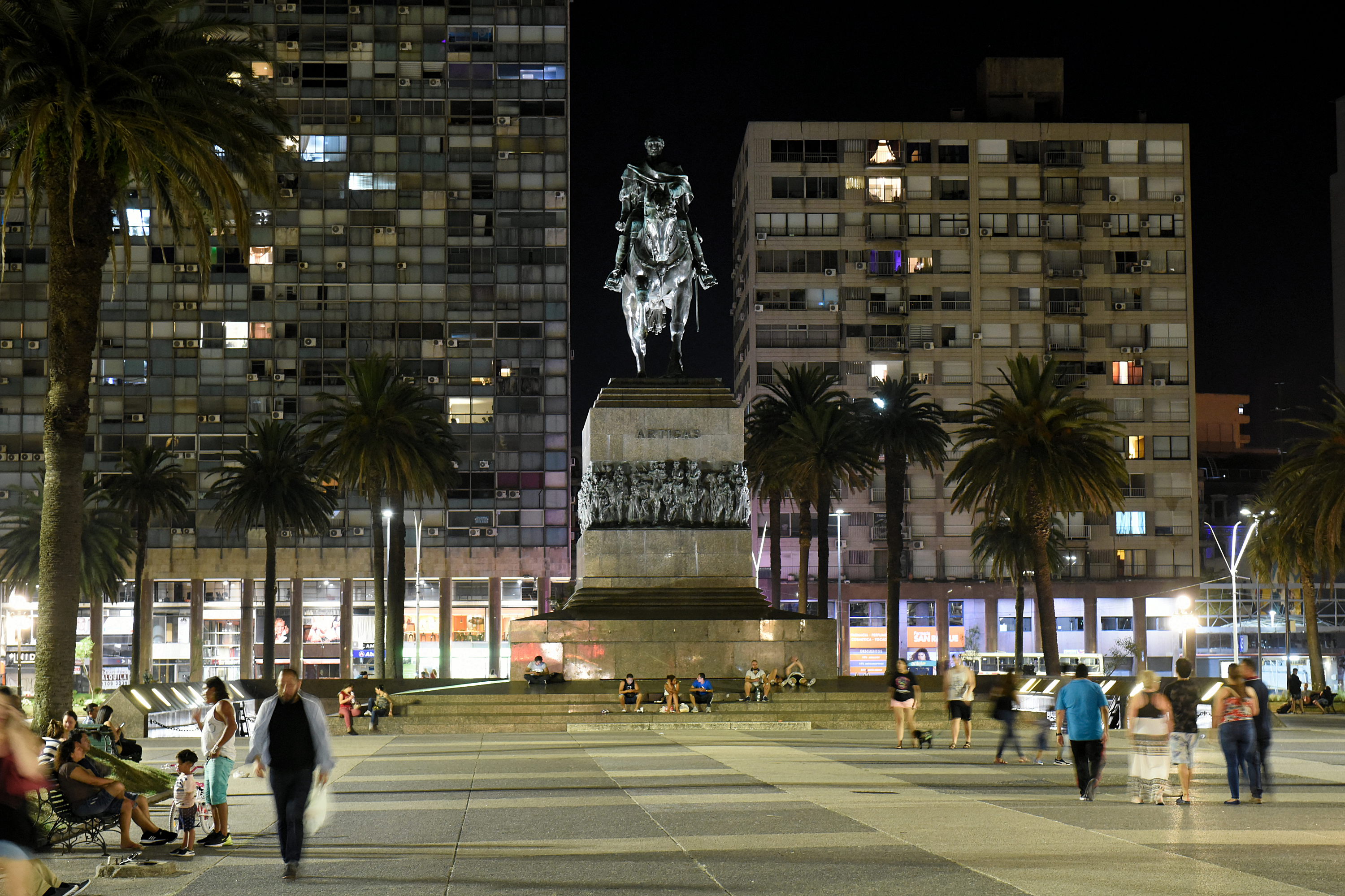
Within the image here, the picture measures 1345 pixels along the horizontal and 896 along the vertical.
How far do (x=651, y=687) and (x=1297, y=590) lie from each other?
57.0 m

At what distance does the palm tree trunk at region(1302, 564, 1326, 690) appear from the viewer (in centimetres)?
5453

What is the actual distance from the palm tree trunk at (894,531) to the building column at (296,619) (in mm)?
44135

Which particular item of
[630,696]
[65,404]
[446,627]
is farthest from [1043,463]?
[446,627]

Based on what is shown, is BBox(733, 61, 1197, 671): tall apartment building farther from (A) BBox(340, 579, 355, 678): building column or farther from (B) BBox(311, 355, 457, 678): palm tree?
A: (B) BBox(311, 355, 457, 678): palm tree

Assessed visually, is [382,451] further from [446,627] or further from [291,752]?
[291,752]

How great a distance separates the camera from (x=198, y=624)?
3868 inches

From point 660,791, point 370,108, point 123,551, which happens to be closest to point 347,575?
point 123,551

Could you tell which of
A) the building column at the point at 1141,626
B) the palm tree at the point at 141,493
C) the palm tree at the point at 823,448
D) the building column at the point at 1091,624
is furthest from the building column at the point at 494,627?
the palm tree at the point at 823,448

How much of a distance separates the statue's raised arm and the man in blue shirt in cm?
2266

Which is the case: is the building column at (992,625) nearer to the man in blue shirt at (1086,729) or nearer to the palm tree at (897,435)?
the palm tree at (897,435)

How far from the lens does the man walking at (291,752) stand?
40.5 ft

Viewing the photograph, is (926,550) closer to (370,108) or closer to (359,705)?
(370,108)

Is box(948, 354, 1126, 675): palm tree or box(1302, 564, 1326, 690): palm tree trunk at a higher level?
box(948, 354, 1126, 675): palm tree

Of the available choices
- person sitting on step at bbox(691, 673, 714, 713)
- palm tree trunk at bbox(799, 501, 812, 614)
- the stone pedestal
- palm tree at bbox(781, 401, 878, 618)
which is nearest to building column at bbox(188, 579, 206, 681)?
palm tree trunk at bbox(799, 501, 812, 614)
